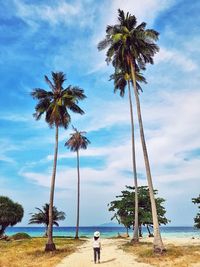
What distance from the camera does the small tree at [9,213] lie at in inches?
2507

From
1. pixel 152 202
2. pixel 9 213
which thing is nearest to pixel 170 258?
pixel 152 202

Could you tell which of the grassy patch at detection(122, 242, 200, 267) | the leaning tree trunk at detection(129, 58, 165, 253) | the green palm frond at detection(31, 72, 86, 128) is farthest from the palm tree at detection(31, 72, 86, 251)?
the grassy patch at detection(122, 242, 200, 267)

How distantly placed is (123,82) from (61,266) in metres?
27.2

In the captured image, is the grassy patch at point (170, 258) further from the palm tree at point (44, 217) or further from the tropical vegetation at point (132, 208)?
the palm tree at point (44, 217)

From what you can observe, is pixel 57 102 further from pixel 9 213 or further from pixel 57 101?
pixel 9 213

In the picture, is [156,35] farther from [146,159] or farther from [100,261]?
[100,261]

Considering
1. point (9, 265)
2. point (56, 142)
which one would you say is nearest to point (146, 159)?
point (56, 142)

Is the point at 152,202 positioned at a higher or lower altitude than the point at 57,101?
lower

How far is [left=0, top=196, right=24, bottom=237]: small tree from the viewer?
209 ft

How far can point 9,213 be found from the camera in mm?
64000

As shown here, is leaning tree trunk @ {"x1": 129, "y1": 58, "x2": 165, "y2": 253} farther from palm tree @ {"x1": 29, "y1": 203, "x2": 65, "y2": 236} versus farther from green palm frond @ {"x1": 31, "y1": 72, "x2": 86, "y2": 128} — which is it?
palm tree @ {"x1": 29, "y1": 203, "x2": 65, "y2": 236}

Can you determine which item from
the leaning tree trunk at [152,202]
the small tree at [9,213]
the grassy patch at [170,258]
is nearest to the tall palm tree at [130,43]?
the leaning tree trunk at [152,202]

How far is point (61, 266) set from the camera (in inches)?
821

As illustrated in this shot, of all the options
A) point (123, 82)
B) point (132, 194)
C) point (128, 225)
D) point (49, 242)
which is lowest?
point (49, 242)
